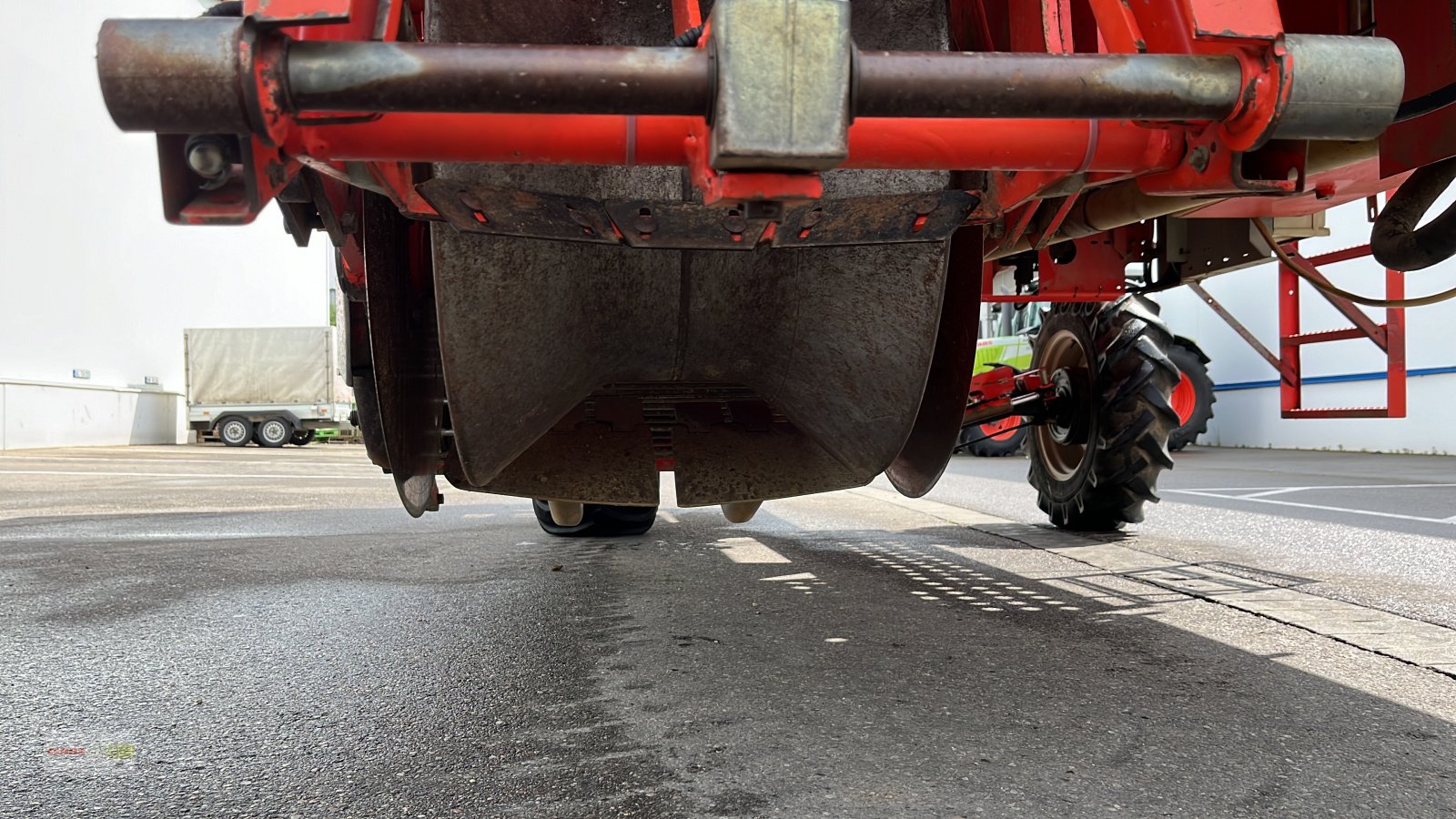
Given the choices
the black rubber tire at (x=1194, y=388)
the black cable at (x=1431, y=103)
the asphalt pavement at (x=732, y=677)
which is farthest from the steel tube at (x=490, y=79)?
the black rubber tire at (x=1194, y=388)

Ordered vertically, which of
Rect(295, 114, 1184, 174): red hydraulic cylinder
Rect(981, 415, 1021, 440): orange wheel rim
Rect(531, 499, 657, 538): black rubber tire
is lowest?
Rect(531, 499, 657, 538): black rubber tire

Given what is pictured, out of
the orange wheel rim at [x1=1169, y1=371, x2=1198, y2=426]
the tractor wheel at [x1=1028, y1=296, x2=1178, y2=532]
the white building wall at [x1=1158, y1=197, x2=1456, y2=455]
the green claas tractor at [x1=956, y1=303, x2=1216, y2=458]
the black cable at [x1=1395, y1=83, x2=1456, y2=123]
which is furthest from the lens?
the white building wall at [x1=1158, y1=197, x2=1456, y2=455]

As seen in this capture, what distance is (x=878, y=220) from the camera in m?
1.88

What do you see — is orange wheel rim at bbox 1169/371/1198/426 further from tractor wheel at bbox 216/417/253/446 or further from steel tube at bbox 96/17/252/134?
tractor wheel at bbox 216/417/253/446

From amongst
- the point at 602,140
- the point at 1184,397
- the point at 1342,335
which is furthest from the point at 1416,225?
the point at 1184,397

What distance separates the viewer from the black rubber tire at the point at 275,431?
22.3 meters

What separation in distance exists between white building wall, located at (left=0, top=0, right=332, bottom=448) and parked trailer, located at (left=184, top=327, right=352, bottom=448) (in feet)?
4.93

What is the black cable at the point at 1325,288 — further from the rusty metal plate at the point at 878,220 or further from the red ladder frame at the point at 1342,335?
the rusty metal plate at the point at 878,220

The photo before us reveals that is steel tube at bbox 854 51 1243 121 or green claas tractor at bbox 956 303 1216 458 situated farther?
green claas tractor at bbox 956 303 1216 458

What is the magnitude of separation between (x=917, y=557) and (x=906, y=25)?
2.66 meters

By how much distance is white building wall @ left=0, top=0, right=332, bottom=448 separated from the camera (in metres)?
18.1

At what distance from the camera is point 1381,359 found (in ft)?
43.3

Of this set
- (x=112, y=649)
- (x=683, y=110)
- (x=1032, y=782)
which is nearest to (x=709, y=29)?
(x=683, y=110)

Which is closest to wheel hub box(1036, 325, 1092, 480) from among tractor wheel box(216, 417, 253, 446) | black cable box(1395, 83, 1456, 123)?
black cable box(1395, 83, 1456, 123)
